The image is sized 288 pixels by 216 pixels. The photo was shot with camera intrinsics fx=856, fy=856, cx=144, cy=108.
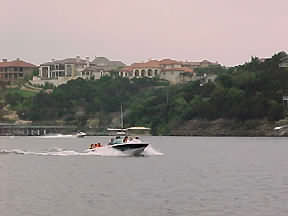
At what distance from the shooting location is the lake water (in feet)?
156

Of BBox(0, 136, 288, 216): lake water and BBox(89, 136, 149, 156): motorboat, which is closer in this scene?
BBox(0, 136, 288, 216): lake water

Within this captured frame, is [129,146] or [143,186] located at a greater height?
[129,146]

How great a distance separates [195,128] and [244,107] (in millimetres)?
16044

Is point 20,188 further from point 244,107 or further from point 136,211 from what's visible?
point 244,107

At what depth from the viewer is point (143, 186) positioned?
5950cm

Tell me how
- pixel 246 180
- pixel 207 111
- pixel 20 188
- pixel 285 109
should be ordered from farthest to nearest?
pixel 207 111 < pixel 285 109 < pixel 246 180 < pixel 20 188

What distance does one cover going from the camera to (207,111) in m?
193

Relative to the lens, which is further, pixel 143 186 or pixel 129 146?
pixel 129 146

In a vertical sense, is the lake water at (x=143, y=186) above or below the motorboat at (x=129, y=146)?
below

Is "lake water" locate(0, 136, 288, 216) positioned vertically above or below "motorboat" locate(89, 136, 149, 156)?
below

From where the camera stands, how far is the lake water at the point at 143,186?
1866 inches

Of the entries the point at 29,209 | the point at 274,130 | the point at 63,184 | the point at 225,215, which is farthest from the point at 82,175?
the point at 274,130

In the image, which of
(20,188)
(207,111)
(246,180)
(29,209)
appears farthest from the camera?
(207,111)

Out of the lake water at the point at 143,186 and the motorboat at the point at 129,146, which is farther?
the motorboat at the point at 129,146
